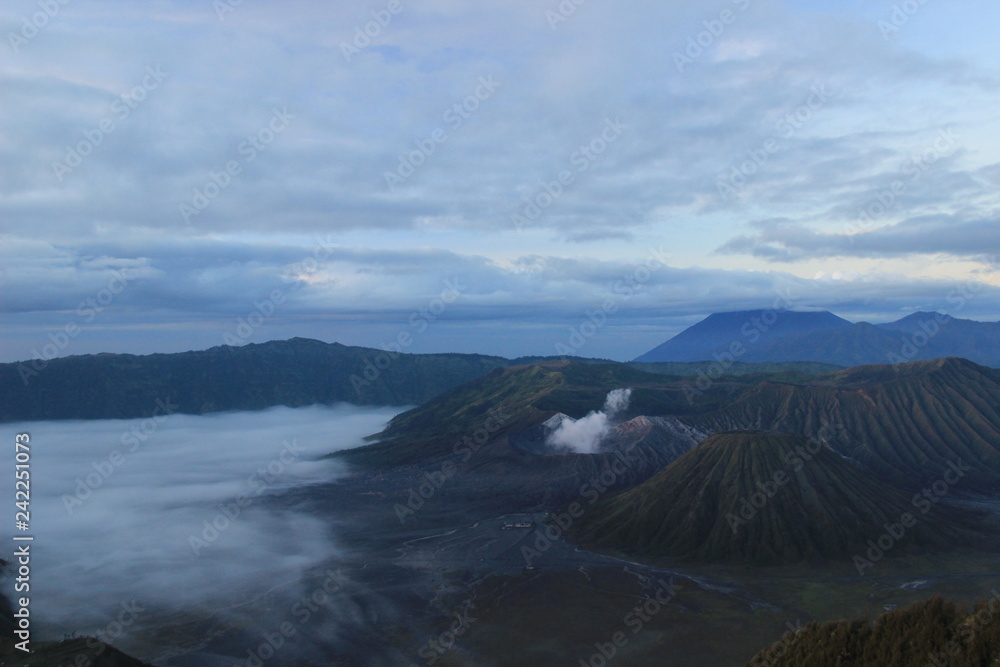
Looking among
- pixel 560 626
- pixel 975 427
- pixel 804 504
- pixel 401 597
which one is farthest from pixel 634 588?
pixel 975 427

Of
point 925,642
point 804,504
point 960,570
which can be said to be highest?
point 925,642

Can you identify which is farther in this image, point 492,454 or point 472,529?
point 492,454

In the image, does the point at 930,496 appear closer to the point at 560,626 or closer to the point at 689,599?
the point at 689,599
